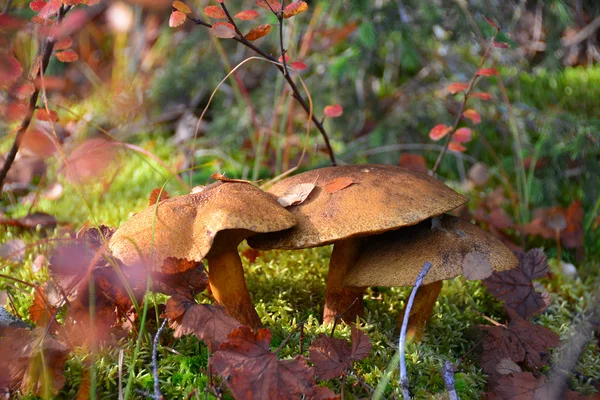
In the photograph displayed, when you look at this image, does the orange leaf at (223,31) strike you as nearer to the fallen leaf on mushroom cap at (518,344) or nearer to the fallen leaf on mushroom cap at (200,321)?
the fallen leaf on mushroom cap at (200,321)

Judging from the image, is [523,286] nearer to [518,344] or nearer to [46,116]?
[518,344]

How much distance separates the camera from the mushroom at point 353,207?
5.08ft

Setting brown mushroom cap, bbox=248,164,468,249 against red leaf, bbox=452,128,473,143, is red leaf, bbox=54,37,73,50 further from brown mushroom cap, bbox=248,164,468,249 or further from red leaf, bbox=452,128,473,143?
red leaf, bbox=452,128,473,143

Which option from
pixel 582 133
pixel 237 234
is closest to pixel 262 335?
pixel 237 234

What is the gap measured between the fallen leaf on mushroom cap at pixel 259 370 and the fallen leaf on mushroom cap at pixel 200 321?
0.26 feet

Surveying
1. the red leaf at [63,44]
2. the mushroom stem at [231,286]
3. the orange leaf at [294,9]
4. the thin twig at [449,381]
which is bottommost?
the thin twig at [449,381]

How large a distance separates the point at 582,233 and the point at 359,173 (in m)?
1.83

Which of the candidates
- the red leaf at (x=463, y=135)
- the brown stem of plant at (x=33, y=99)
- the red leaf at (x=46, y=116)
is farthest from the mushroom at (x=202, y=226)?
the red leaf at (x=463, y=135)

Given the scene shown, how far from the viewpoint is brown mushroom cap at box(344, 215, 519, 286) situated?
1.61 meters

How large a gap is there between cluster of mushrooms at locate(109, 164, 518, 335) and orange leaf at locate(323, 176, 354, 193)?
1cm

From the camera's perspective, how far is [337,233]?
5.03 ft

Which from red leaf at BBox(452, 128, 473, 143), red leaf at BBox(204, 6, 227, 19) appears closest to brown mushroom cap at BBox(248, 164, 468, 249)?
red leaf at BBox(204, 6, 227, 19)

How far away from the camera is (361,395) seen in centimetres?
158

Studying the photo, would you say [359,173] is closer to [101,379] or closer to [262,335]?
[262,335]
